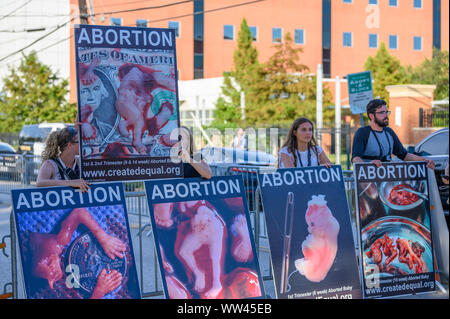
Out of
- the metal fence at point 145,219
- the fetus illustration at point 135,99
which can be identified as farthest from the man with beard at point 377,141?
the fetus illustration at point 135,99

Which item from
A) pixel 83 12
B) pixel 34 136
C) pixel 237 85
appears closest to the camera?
pixel 83 12

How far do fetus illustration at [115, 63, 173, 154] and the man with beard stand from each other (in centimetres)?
269

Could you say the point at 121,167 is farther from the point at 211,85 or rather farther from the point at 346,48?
the point at 346,48

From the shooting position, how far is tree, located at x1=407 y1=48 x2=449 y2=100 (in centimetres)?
5100

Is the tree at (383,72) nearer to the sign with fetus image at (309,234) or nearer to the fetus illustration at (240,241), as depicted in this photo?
the sign with fetus image at (309,234)

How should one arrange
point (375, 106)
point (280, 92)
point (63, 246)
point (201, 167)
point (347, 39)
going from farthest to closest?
point (347, 39) < point (280, 92) < point (375, 106) < point (201, 167) < point (63, 246)

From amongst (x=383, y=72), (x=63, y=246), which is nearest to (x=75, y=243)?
(x=63, y=246)

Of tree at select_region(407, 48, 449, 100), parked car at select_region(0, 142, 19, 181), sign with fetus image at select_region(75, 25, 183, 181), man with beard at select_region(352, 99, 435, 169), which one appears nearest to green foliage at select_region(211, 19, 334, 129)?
parked car at select_region(0, 142, 19, 181)

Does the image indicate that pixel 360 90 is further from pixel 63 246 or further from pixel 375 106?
pixel 63 246

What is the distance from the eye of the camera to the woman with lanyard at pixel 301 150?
670 centimetres

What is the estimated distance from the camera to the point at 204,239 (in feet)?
17.1

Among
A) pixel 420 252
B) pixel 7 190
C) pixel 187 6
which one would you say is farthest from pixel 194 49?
pixel 420 252

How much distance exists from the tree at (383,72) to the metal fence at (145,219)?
2981cm

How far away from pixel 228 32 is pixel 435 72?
1803cm
